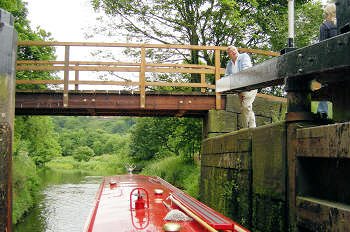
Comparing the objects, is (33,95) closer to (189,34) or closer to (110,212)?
(110,212)

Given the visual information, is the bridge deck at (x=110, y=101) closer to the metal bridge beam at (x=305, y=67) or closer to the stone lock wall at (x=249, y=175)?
the stone lock wall at (x=249, y=175)

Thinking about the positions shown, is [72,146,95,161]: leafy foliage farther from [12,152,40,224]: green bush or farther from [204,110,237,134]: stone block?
[204,110,237,134]: stone block

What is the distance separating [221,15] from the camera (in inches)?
643

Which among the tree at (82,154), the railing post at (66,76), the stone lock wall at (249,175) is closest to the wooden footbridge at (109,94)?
the railing post at (66,76)

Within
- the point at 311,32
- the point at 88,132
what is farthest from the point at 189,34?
the point at 88,132

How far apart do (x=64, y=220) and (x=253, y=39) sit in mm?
10229

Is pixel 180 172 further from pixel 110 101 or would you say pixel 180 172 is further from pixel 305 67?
pixel 305 67

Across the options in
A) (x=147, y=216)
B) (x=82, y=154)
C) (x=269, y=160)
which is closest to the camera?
(x=147, y=216)

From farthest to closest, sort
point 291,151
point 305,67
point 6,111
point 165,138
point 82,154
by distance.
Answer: point 82,154
point 165,138
point 6,111
point 291,151
point 305,67

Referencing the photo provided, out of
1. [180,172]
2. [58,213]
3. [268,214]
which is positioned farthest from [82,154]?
[268,214]

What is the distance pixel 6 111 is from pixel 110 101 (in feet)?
19.7

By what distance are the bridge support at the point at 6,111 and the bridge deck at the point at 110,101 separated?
19.4 ft

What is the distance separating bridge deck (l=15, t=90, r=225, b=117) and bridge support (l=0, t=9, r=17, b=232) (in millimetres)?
5900

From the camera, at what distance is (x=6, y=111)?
4406 mm
